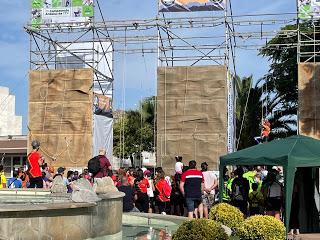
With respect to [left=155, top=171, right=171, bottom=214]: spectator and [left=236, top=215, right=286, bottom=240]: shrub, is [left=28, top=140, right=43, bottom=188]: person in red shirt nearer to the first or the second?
[left=155, top=171, right=171, bottom=214]: spectator

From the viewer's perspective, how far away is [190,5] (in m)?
28.8

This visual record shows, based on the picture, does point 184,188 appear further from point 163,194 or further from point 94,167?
point 94,167

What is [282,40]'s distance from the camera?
3778 centimetres

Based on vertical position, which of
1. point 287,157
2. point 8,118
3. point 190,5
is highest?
point 190,5

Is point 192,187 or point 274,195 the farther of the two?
point 192,187

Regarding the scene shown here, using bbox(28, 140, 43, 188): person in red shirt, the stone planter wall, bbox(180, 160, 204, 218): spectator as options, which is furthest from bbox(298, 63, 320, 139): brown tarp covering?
the stone planter wall

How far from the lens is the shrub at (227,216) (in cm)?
1049

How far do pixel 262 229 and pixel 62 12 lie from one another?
79.5ft

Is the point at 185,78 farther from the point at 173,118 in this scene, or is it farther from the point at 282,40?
the point at 282,40

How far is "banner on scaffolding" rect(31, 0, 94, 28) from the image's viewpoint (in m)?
30.6

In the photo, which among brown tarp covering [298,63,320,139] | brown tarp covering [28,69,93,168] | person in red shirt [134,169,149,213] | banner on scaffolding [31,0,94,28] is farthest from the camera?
banner on scaffolding [31,0,94,28]

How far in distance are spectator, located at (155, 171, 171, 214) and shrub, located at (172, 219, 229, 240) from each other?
7.70 m

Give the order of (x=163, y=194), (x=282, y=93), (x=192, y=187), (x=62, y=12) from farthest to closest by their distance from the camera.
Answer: (x=282, y=93)
(x=62, y=12)
(x=163, y=194)
(x=192, y=187)

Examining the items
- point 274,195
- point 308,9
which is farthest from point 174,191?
point 308,9
